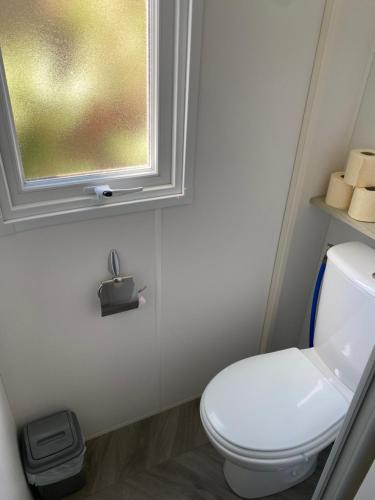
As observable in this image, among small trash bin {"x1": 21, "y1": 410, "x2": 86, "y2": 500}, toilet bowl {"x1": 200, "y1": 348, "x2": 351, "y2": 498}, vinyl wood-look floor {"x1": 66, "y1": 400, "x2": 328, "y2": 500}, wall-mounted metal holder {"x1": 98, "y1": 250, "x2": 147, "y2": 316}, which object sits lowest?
vinyl wood-look floor {"x1": 66, "y1": 400, "x2": 328, "y2": 500}

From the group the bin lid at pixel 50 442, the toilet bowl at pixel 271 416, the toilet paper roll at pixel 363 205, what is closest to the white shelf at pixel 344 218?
the toilet paper roll at pixel 363 205

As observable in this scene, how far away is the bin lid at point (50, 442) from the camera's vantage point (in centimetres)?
143

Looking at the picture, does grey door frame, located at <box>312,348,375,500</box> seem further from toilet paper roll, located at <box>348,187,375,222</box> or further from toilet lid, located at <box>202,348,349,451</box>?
toilet paper roll, located at <box>348,187,375,222</box>

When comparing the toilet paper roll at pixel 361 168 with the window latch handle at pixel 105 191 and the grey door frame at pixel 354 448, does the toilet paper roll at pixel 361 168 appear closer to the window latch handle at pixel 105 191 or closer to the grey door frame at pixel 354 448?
the window latch handle at pixel 105 191

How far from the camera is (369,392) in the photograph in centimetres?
74

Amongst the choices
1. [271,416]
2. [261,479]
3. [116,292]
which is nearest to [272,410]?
[271,416]

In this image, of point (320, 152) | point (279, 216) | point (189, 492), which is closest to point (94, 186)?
point (279, 216)

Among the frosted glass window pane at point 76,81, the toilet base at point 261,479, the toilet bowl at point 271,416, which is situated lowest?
the toilet base at point 261,479

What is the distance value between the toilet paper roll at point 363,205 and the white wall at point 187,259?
26cm

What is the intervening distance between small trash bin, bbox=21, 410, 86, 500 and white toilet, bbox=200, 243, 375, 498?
0.52 meters

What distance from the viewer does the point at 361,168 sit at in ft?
4.61

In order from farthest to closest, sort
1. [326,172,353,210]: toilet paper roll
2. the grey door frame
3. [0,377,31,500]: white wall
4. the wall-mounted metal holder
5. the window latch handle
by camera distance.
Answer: [326,172,353,210]: toilet paper roll
the wall-mounted metal holder
the window latch handle
[0,377,31,500]: white wall
the grey door frame

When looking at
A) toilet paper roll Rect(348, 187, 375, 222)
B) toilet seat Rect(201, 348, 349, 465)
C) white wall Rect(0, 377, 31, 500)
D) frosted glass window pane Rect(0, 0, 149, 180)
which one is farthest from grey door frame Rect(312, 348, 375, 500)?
frosted glass window pane Rect(0, 0, 149, 180)

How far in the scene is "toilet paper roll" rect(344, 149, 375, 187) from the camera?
4.58ft
